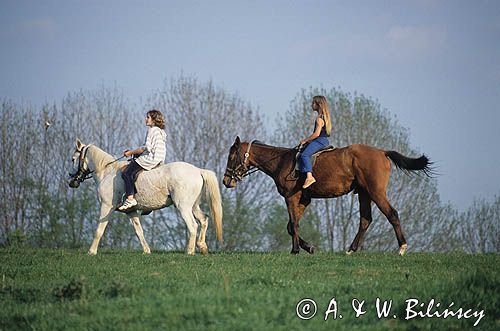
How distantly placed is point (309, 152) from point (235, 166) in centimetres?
219

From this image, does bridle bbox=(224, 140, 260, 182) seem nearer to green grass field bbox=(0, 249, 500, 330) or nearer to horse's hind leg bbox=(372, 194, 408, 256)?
horse's hind leg bbox=(372, 194, 408, 256)

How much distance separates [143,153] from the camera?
54.1ft

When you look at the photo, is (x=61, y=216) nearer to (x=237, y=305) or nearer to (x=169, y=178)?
(x=169, y=178)

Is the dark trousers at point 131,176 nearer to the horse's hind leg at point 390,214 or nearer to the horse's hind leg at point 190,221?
the horse's hind leg at point 190,221

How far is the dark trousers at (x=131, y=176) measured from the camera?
634 inches

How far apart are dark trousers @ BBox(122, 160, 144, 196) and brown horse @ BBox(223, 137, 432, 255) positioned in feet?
7.56

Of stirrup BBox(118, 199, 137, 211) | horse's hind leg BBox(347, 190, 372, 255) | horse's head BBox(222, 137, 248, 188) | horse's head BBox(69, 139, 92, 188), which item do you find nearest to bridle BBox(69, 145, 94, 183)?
horse's head BBox(69, 139, 92, 188)

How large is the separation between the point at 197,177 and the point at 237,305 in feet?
26.7

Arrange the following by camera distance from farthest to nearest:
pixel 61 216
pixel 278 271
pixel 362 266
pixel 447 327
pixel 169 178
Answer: pixel 61 216 → pixel 169 178 → pixel 362 266 → pixel 278 271 → pixel 447 327

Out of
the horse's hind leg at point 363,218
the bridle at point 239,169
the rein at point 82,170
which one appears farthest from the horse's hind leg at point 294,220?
the rein at point 82,170

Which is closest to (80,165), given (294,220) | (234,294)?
(294,220)

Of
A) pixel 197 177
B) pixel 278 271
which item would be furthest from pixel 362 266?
pixel 197 177

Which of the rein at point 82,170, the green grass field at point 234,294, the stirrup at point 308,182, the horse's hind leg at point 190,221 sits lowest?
the green grass field at point 234,294

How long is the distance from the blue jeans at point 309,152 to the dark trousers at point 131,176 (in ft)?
11.9
